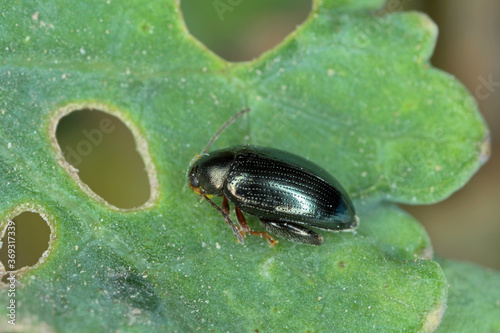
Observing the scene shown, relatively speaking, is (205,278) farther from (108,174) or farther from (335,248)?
(108,174)

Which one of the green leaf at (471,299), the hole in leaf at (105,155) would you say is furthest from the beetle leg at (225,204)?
the green leaf at (471,299)

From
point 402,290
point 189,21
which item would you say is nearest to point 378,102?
point 402,290

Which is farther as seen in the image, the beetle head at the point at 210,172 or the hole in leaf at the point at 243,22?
the hole in leaf at the point at 243,22

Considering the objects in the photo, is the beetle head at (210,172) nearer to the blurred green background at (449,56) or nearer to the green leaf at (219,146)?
the green leaf at (219,146)

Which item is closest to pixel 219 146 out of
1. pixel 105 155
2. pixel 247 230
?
pixel 247 230

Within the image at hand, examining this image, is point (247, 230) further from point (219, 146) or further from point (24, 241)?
point (24, 241)
